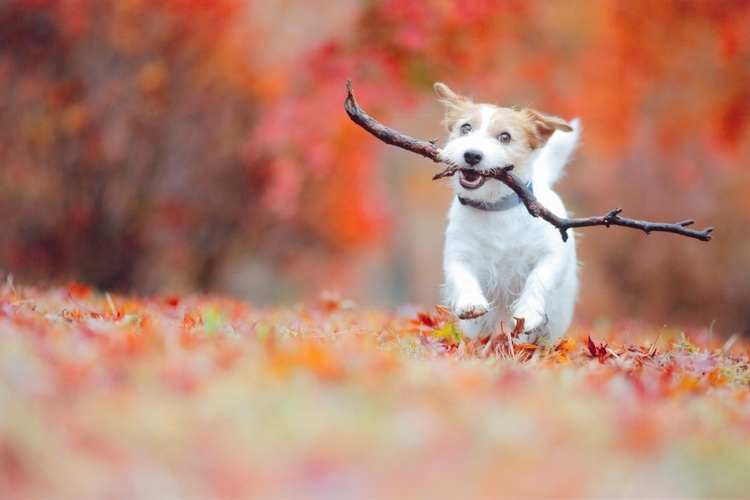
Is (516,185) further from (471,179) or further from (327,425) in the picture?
(327,425)

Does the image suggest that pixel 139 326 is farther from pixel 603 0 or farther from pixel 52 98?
pixel 603 0

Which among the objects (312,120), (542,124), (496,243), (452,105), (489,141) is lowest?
(496,243)

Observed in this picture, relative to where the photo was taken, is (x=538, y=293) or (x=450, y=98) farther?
(x=450, y=98)

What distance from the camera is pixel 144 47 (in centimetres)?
921

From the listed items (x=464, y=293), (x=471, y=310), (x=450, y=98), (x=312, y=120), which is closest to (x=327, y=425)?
(x=471, y=310)

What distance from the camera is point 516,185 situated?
361 cm

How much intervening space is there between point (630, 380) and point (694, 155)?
810 cm

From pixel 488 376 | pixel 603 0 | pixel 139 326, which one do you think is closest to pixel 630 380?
pixel 488 376

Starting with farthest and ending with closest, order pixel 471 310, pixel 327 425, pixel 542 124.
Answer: pixel 542 124, pixel 471 310, pixel 327 425

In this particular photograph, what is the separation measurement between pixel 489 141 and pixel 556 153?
3.27 feet

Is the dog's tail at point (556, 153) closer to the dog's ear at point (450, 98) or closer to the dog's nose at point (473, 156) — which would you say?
the dog's ear at point (450, 98)

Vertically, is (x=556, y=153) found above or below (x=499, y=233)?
above

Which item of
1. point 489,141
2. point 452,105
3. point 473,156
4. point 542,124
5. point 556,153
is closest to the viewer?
point 473,156

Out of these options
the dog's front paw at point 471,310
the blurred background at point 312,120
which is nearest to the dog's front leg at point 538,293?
the dog's front paw at point 471,310
